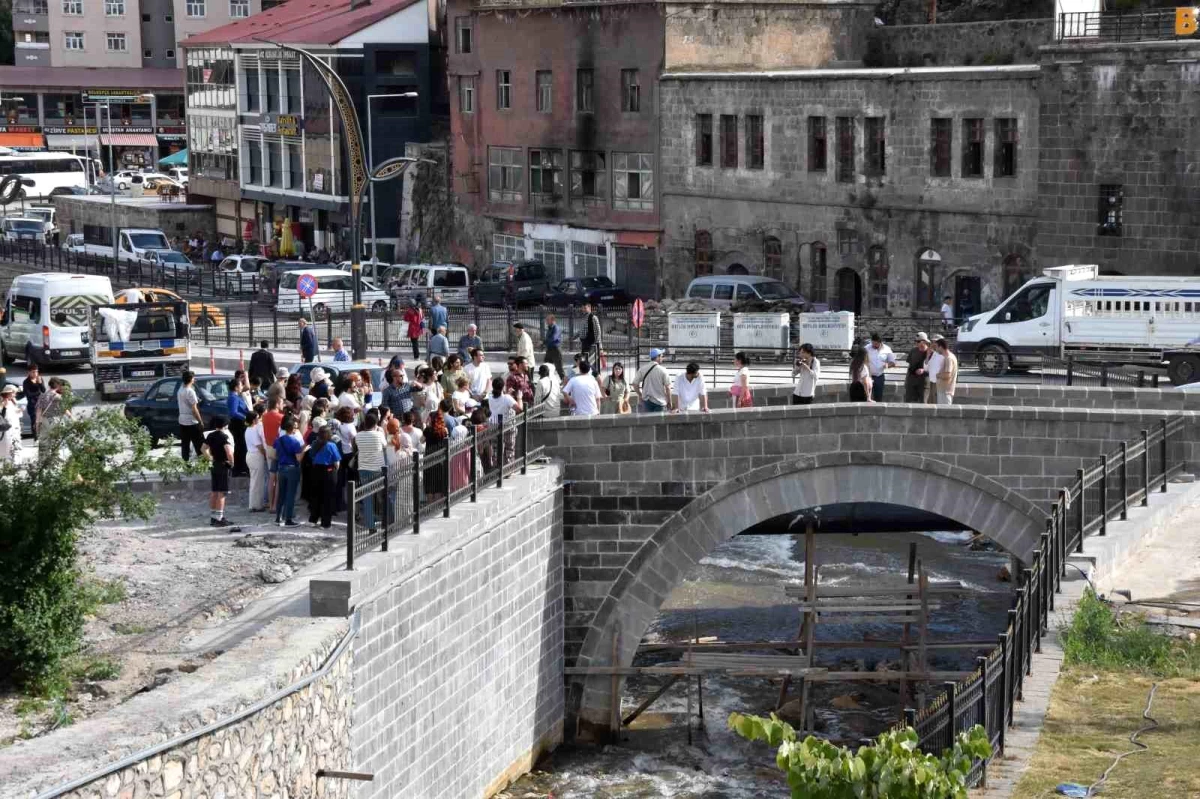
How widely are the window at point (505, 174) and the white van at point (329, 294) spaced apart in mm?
7917

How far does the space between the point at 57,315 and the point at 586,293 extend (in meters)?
15.7

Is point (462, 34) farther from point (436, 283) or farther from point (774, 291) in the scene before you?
point (774, 291)

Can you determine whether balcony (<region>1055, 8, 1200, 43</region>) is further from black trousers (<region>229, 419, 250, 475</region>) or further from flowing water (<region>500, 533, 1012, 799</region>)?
black trousers (<region>229, 419, 250, 475</region>)

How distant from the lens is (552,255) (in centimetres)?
5703

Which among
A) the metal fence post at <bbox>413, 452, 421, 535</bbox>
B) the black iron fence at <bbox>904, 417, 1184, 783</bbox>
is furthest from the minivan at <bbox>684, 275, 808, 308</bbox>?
the metal fence post at <bbox>413, 452, 421, 535</bbox>

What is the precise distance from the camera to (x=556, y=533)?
988 inches

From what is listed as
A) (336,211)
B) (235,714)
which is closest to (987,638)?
(235,714)

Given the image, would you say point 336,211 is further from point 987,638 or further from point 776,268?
point 987,638

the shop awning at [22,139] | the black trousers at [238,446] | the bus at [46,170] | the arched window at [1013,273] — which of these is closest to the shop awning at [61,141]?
the shop awning at [22,139]

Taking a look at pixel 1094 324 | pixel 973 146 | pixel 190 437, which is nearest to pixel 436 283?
pixel 973 146

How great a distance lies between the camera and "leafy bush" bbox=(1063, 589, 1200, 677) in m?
16.7

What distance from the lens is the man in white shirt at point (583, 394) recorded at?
25.6m

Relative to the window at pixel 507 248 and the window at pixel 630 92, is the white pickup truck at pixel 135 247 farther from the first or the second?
the window at pixel 630 92

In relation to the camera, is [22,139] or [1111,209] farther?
[22,139]
